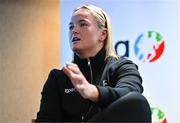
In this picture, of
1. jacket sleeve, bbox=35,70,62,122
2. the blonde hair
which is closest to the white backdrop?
the blonde hair

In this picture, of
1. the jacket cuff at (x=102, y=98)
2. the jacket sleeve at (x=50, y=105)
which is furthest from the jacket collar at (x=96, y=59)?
the jacket cuff at (x=102, y=98)

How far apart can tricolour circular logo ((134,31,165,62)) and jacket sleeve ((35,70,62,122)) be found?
52.1 inches

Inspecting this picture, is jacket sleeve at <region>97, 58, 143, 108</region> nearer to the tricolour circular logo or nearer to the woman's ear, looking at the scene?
the woman's ear

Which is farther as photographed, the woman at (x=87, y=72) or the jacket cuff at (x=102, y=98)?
the woman at (x=87, y=72)

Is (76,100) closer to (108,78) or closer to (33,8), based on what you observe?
(108,78)

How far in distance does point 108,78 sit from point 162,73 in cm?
132

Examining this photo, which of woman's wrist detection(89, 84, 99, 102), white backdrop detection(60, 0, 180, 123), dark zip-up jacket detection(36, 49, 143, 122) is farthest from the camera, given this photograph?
white backdrop detection(60, 0, 180, 123)

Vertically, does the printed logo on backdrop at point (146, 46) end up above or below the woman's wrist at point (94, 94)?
below

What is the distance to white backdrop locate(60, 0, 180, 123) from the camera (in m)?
2.27

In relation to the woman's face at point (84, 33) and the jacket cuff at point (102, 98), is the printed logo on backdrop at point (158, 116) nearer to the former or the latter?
the woman's face at point (84, 33)

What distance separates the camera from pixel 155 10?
2.38 metres

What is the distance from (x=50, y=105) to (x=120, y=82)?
11.2 inches

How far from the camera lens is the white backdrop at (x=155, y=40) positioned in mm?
2270

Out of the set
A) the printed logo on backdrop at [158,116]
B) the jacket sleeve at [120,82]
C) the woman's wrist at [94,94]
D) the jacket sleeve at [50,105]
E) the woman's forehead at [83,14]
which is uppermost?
the woman's forehead at [83,14]
